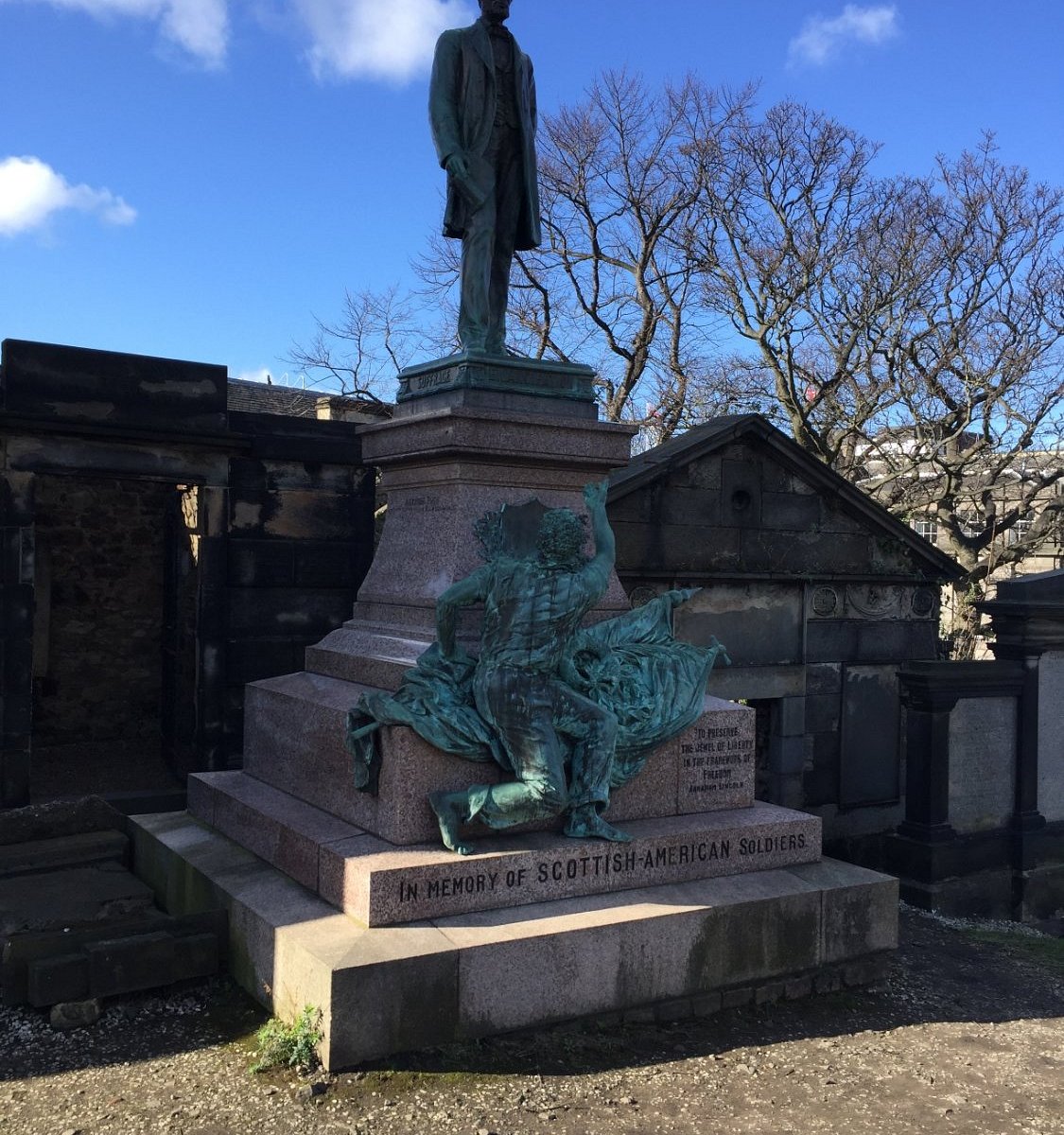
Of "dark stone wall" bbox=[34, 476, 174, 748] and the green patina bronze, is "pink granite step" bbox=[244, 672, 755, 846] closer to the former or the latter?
the green patina bronze

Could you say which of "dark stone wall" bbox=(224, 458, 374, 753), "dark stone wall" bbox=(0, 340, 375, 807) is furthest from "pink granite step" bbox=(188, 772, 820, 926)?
"dark stone wall" bbox=(224, 458, 374, 753)

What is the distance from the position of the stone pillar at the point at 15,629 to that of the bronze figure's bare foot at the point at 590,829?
5.34 metres

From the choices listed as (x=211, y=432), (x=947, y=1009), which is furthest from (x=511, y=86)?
(x=947, y=1009)

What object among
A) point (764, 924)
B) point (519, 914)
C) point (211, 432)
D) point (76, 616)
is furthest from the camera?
point (76, 616)

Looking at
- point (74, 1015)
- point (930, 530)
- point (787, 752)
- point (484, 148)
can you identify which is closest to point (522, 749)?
point (74, 1015)

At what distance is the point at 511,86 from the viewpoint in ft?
22.0

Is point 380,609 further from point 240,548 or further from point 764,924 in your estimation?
point 240,548

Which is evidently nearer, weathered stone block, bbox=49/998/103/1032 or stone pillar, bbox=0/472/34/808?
weathered stone block, bbox=49/998/103/1032

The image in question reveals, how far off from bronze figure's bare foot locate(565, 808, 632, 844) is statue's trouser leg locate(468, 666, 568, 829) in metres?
0.09

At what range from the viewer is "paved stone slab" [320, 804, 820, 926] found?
4949mm

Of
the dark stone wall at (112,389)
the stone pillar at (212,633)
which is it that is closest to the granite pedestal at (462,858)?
the stone pillar at (212,633)

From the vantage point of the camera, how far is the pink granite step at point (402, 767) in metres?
5.36

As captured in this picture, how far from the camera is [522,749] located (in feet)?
17.8

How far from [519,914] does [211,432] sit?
19.3ft
